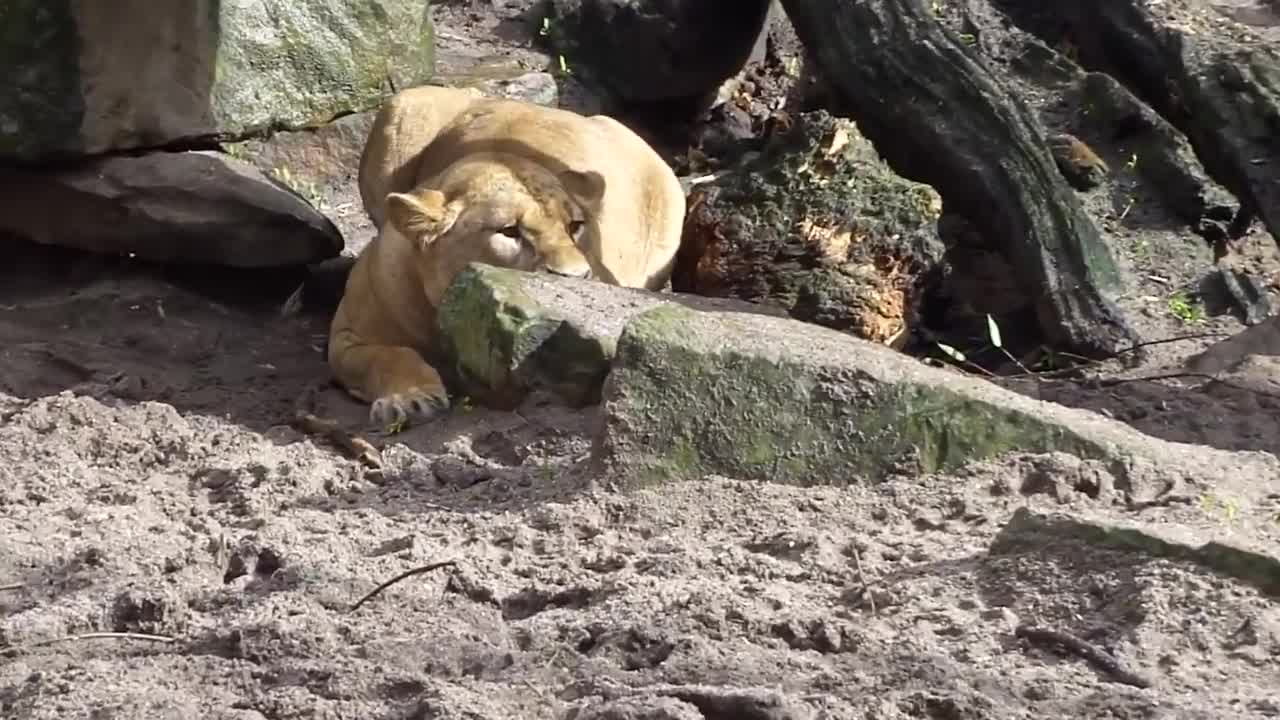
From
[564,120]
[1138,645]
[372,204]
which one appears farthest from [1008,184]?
[1138,645]

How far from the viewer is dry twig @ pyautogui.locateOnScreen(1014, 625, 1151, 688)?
10.7 ft

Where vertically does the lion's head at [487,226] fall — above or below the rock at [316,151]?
above

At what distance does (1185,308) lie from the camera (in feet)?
23.4

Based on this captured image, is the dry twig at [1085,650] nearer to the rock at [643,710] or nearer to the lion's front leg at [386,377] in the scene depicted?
the rock at [643,710]

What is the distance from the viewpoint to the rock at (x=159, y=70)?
6434mm

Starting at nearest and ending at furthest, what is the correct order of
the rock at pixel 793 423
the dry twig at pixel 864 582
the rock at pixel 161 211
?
the dry twig at pixel 864 582, the rock at pixel 793 423, the rock at pixel 161 211

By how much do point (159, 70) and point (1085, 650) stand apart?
15.3 ft

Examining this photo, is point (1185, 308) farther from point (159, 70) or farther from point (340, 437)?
point (159, 70)

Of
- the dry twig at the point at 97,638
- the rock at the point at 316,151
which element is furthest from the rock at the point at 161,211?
the dry twig at the point at 97,638

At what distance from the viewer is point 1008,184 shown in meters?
6.56

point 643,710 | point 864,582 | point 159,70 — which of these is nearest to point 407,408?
point 159,70

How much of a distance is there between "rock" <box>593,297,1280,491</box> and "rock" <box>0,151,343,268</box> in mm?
2788

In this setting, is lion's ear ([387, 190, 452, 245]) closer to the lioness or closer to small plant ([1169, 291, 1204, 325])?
the lioness

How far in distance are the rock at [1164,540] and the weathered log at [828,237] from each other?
2.66 metres
